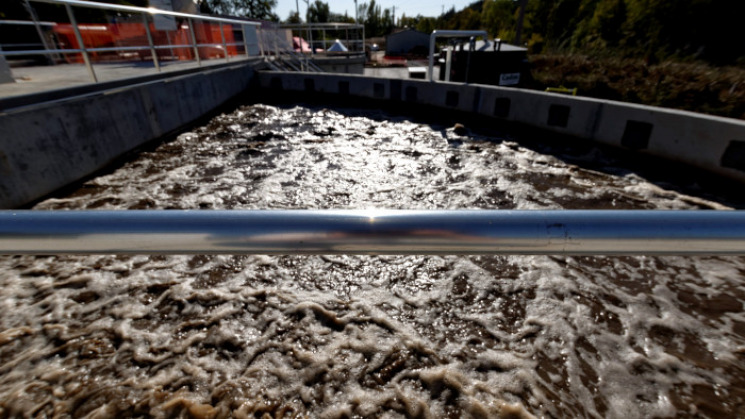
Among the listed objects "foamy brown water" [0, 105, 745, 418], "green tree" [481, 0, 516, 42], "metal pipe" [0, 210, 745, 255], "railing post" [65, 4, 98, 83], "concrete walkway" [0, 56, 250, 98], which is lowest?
"foamy brown water" [0, 105, 745, 418]

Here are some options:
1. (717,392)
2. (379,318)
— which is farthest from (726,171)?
(379,318)

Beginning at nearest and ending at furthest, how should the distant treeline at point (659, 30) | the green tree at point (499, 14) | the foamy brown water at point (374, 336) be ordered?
the foamy brown water at point (374, 336)
the distant treeline at point (659, 30)
the green tree at point (499, 14)

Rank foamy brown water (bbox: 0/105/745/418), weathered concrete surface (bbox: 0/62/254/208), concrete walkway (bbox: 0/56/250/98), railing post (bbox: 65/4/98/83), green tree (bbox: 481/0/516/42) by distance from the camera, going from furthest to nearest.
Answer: green tree (bbox: 481/0/516/42), concrete walkway (bbox: 0/56/250/98), railing post (bbox: 65/4/98/83), weathered concrete surface (bbox: 0/62/254/208), foamy brown water (bbox: 0/105/745/418)

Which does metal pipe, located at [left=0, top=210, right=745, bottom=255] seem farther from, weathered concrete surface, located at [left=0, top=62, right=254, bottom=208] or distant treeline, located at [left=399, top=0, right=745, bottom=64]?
distant treeline, located at [left=399, top=0, right=745, bottom=64]

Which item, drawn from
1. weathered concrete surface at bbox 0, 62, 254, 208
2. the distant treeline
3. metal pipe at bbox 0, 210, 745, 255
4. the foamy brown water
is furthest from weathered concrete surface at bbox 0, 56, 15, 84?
the distant treeline

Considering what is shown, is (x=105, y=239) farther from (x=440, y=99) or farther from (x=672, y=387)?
(x=440, y=99)

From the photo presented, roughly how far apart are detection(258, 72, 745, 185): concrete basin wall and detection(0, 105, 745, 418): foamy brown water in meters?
0.93

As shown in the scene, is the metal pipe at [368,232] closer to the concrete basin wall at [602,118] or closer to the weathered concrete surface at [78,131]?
the weathered concrete surface at [78,131]

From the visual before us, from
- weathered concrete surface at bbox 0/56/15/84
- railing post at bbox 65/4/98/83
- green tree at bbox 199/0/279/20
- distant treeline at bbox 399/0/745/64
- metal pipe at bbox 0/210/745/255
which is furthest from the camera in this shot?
green tree at bbox 199/0/279/20

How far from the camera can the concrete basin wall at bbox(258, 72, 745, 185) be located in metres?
4.93

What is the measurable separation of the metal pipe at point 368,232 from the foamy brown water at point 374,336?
2.05m

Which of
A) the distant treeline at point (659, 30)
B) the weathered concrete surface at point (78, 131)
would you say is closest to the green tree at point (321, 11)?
the distant treeline at point (659, 30)

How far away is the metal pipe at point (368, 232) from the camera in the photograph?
2.42 ft

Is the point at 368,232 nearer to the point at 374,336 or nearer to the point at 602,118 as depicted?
the point at 374,336
